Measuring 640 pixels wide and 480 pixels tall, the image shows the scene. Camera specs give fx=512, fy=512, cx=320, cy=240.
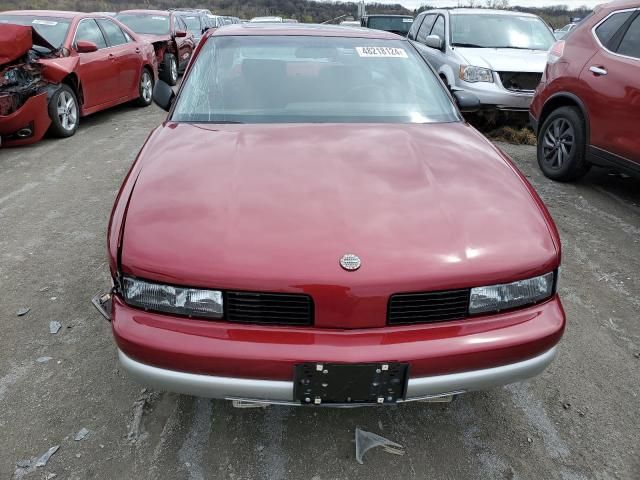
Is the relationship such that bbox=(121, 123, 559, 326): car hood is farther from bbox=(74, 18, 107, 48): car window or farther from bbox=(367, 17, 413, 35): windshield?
bbox=(367, 17, 413, 35): windshield

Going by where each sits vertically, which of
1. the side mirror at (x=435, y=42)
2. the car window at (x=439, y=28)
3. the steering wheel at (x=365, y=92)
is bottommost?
the side mirror at (x=435, y=42)

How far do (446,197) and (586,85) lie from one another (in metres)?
3.65

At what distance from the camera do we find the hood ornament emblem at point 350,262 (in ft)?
5.71

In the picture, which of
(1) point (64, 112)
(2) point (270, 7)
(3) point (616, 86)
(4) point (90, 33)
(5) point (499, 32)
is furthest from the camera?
(2) point (270, 7)

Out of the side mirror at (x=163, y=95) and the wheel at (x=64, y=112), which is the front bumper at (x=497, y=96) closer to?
the side mirror at (x=163, y=95)

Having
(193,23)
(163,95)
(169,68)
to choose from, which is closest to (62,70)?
(163,95)

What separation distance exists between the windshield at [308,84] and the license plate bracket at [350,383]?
1.50 metres

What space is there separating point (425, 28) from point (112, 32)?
535 cm

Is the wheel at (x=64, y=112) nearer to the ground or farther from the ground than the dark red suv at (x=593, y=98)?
nearer to the ground

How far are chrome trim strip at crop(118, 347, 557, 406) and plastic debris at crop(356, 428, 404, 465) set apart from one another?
1.49 feet

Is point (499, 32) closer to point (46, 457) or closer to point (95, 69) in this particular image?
point (95, 69)

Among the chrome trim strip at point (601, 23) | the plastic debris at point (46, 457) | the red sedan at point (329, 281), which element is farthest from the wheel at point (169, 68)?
the plastic debris at point (46, 457)

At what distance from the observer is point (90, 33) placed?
296 inches

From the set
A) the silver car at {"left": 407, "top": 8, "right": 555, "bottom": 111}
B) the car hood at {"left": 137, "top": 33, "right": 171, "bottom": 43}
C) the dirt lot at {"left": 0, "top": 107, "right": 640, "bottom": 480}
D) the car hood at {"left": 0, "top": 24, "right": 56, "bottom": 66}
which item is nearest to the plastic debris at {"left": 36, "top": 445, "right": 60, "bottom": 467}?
the dirt lot at {"left": 0, "top": 107, "right": 640, "bottom": 480}
